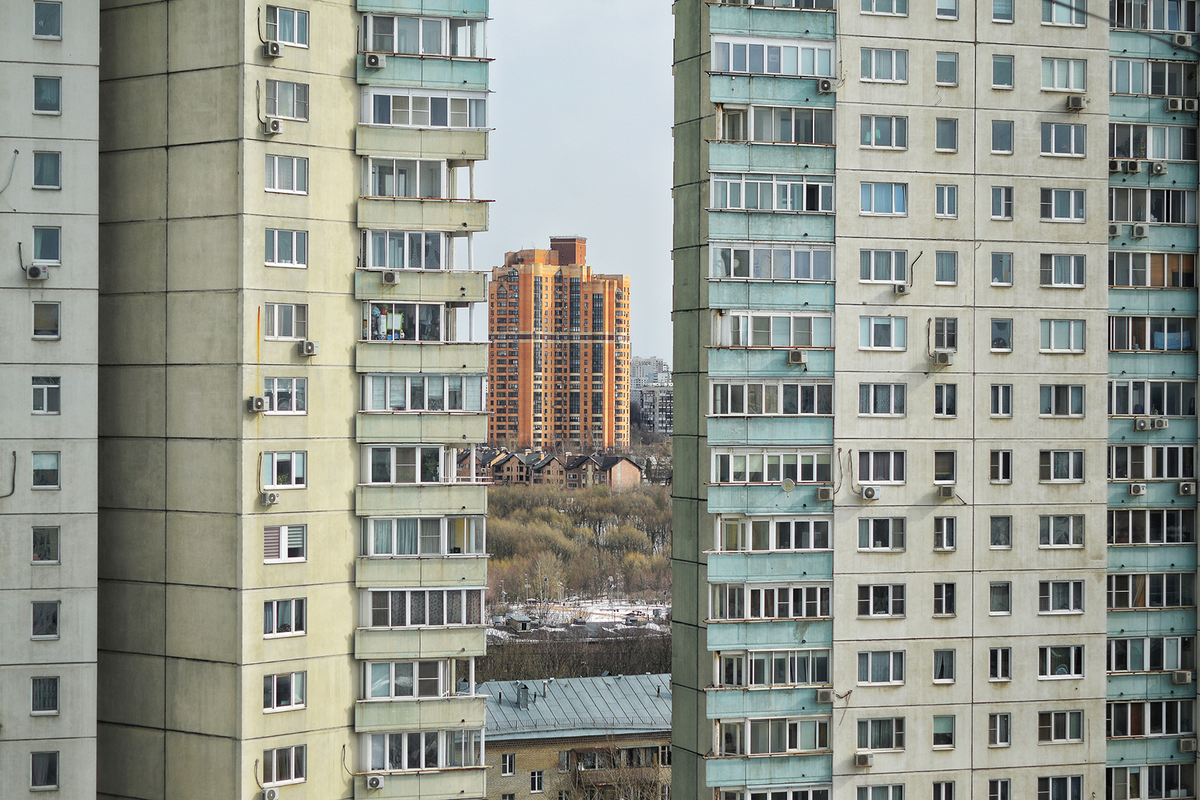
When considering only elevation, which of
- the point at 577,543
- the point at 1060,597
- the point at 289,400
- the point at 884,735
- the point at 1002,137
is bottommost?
the point at 577,543

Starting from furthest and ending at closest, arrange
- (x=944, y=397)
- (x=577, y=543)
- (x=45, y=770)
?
(x=577, y=543)
(x=944, y=397)
(x=45, y=770)

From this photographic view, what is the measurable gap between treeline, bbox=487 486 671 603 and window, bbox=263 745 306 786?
200 feet

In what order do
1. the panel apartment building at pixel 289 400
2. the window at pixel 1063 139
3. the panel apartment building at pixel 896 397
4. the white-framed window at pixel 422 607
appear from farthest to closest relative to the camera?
the window at pixel 1063 139, the panel apartment building at pixel 896 397, the white-framed window at pixel 422 607, the panel apartment building at pixel 289 400

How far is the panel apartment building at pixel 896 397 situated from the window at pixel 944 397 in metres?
0.05

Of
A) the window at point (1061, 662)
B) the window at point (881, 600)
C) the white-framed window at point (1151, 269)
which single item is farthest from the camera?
the white-framed window at point (1151, 269)

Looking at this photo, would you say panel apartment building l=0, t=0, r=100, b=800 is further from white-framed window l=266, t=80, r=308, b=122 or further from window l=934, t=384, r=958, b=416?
window l=934, t=384, r=958, b=416

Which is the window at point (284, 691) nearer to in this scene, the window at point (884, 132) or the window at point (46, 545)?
the window at point (46, 545)

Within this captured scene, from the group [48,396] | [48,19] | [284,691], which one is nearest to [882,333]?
[284,691]

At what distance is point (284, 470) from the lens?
22.2 m

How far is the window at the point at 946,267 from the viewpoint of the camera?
2434 cm

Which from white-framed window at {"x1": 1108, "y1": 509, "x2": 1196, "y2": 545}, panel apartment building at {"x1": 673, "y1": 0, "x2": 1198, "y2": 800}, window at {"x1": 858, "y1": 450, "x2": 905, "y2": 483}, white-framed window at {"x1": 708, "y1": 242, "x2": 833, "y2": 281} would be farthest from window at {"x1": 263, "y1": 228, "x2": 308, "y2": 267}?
white-framed window at {"x1": 1108, "y1": 509, "x2": 1196, "y2": 545}

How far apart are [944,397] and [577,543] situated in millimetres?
72151

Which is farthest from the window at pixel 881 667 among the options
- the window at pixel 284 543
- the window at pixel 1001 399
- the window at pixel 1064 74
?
the window at pixel 1064 74

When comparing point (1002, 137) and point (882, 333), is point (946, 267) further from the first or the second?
point (1002, 137)
